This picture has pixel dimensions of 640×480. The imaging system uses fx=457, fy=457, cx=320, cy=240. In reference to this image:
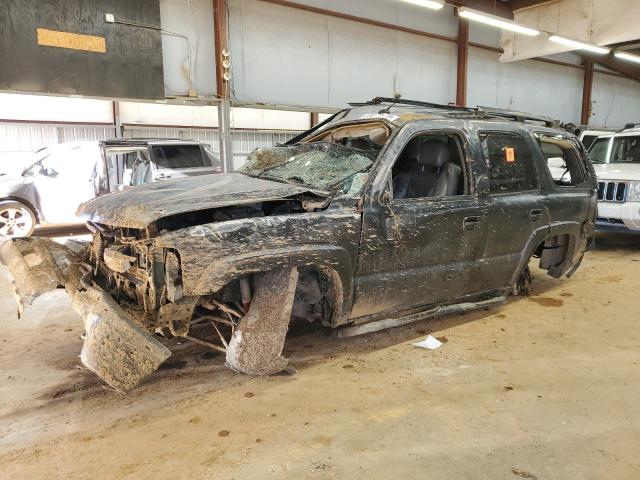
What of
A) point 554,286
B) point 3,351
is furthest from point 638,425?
point 3,351

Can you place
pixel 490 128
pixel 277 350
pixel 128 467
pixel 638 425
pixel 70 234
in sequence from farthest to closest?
pixel 70 234 → pixel 490 128 → pixel 277 350 → pixel 638 425 → pixel 128 467

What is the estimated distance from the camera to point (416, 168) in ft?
12.8

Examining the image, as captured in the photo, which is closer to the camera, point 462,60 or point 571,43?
point 571,43

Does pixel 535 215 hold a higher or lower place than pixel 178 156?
lower

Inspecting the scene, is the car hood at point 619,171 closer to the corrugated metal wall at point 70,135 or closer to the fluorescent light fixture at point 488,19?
the fluorescent light fixture at point 488,19

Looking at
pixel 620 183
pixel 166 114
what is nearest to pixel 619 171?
pixel 620 183

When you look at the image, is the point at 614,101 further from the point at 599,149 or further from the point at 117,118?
the point at 117,118

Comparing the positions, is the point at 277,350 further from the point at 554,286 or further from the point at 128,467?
the point at 554,286

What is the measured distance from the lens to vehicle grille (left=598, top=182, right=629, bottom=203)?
6.59 m

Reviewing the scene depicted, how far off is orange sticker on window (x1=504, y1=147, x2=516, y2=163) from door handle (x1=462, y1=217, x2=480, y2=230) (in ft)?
2.27

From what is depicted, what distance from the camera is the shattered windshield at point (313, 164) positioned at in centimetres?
323

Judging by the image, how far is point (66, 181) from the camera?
8.41 metres

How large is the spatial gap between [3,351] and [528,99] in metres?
15.4

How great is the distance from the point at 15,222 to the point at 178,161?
2935 millimetres
